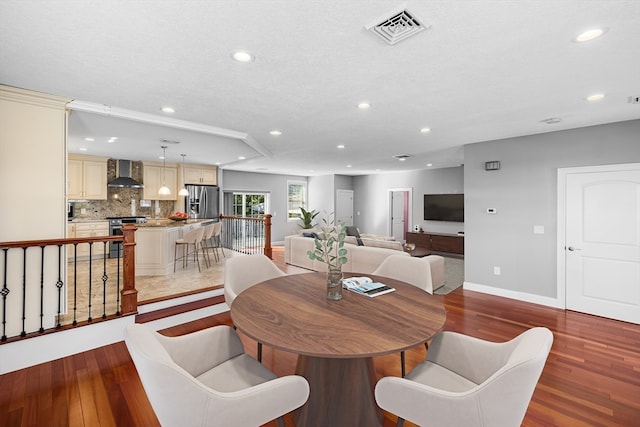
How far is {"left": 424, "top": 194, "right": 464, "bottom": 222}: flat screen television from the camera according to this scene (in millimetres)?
7797

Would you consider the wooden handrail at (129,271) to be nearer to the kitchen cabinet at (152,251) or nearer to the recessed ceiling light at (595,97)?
the kitchen cabinet at (152,251)

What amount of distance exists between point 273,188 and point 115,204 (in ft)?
14.6

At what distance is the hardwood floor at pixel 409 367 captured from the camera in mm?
1959

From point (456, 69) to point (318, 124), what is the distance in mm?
1890

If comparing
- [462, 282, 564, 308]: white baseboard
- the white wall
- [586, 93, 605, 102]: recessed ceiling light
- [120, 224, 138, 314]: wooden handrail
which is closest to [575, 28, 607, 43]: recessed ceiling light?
[586, 93, 605, 102]: recessed ceiling light

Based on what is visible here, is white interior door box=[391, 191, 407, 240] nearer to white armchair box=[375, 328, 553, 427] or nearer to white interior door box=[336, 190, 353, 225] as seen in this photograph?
white interior door box=[336, 190, 353, 225]

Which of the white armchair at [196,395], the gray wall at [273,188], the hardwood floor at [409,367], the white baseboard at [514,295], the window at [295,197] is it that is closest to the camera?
the white armchair at [196,395]

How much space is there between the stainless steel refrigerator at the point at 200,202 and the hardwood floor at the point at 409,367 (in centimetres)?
458

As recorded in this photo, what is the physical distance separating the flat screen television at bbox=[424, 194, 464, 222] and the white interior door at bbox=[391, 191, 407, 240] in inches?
35.8

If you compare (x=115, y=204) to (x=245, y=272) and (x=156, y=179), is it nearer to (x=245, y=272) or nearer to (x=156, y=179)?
(x=156, y=179)

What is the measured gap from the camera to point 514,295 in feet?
14.5

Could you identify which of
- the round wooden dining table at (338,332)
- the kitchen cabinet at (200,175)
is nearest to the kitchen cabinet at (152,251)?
the kitchen cabinet at (200,175)

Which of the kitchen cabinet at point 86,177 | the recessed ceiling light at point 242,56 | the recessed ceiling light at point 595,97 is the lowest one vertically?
the kitchen cabinet at point 86,177

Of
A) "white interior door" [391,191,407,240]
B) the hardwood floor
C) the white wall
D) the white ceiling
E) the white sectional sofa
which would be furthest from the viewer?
"white interior door" [391,191,407,240]
